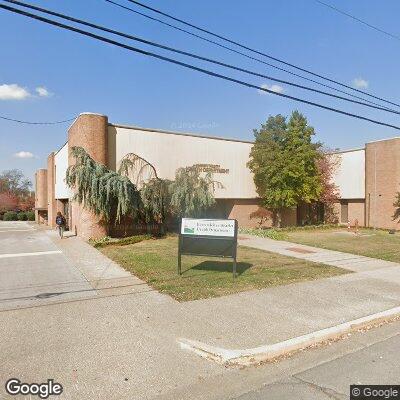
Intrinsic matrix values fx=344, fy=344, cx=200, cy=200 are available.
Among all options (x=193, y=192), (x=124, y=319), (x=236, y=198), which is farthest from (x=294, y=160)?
Result: (x=124, y=319)

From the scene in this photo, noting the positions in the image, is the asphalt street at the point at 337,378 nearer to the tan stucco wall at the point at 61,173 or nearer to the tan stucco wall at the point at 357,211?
the tan stucco wall at the point at 61,173

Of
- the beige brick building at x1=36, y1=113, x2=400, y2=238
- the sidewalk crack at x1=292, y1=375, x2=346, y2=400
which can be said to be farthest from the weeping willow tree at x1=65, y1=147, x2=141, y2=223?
the sidewalk crack at x1=292, y1=375, x2=346, y2=400

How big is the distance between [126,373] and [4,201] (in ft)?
179

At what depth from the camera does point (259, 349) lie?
4.95 meters

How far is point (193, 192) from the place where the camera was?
18734 mm

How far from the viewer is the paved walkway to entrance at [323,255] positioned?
1122cm

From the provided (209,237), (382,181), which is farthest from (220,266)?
(382,181)

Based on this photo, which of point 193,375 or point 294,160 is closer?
point 193,375

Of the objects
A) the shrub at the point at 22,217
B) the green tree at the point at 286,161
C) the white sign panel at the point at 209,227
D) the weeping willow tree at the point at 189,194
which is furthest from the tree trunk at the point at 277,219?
the shrub at the point at 22,217

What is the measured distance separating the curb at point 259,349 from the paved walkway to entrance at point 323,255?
5522mm

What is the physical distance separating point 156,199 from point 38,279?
Result: 932 cm

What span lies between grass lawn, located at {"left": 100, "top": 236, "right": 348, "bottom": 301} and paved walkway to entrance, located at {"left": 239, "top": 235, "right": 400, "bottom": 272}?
788 mm

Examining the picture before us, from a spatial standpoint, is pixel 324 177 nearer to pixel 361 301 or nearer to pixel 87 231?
pixel 87 231

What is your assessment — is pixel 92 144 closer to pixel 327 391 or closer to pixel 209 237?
pixel 209 237
